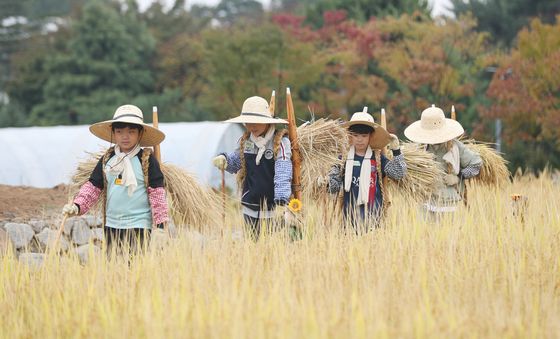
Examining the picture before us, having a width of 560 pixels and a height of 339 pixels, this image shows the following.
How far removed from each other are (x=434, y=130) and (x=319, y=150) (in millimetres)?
1018

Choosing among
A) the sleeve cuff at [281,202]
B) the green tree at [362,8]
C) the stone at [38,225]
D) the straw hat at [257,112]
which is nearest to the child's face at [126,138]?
the straw hat at [257,112]

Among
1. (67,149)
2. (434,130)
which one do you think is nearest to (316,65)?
(67,149)

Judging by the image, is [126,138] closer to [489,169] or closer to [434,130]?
[434,130]

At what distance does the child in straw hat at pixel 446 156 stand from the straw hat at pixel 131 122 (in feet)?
6.61

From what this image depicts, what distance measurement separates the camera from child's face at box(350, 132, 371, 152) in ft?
20.4

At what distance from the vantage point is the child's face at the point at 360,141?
6.23m

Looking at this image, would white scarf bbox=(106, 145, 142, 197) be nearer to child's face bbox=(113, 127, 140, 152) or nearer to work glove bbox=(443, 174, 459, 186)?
child's face bbox=(113, 127, 140, 152)

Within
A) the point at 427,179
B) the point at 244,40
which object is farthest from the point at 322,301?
the point at 244,40

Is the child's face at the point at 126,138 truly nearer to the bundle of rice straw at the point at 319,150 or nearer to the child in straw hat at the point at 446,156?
the bundle of rice straw at the point at 319,150

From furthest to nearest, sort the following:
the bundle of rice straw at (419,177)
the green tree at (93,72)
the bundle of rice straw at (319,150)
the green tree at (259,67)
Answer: the green tree at (93,72)
the green tree at (259,67)
the bundle of rice straw at (419,177)
the bundle of rice straw at (319,150)

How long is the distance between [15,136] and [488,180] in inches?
342

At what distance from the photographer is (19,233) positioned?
7820 millimetres

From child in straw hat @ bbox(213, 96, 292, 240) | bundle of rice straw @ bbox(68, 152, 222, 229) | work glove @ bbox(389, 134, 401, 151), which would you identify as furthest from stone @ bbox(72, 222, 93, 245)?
work glove @ bbox(389, 134, 401, 151)

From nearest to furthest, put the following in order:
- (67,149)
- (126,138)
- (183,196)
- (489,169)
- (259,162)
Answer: (126,138) < (259,162) < (183,196) < (489,169) < (67,149)
